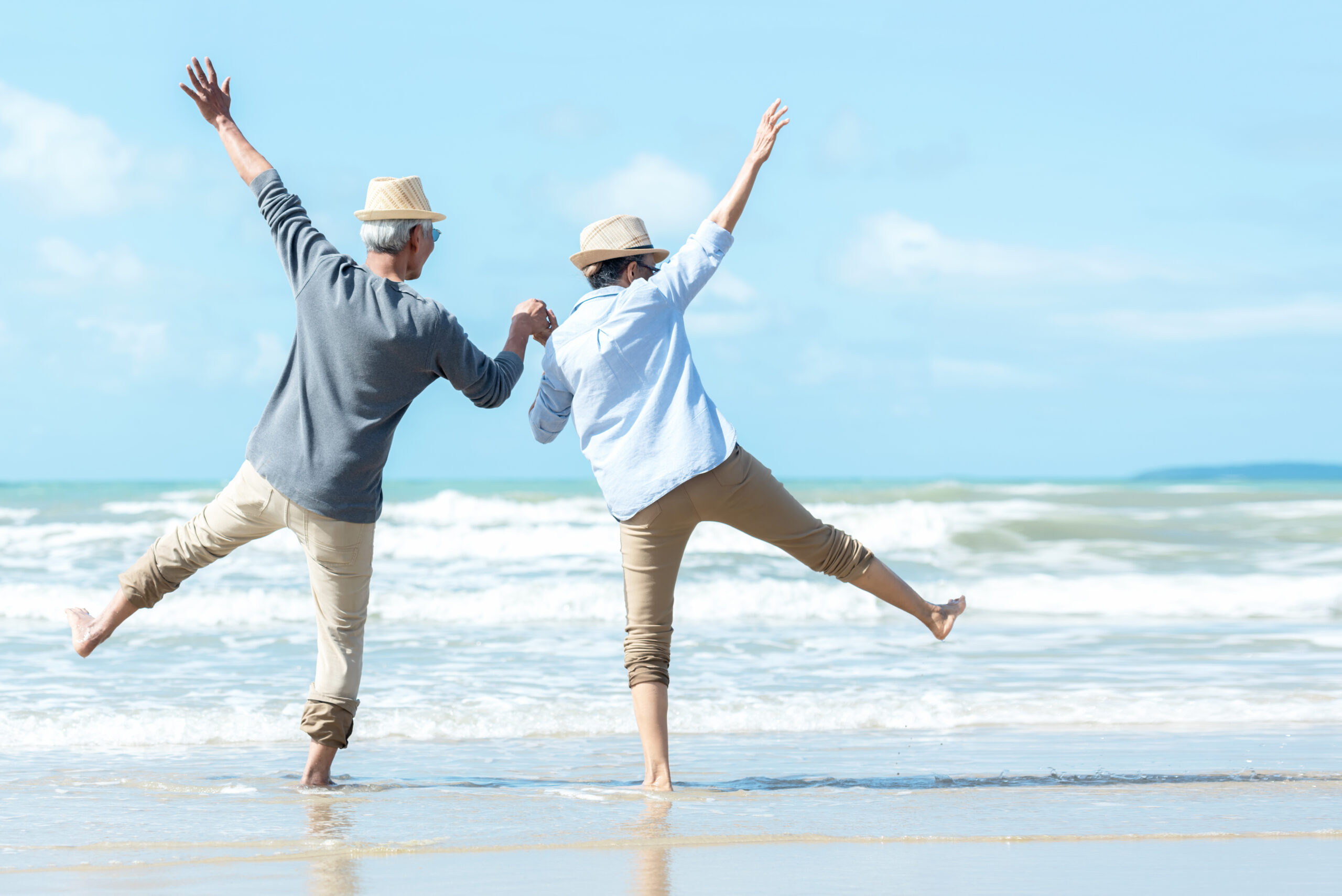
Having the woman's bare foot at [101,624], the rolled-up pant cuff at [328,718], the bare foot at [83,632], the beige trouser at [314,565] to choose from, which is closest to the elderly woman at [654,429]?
the beige trouser at [314,565]

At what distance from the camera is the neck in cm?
409

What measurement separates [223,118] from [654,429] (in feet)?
5.76

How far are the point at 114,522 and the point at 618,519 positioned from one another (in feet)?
53.3

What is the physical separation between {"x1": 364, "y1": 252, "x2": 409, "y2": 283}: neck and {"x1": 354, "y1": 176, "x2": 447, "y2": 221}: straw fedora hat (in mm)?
116

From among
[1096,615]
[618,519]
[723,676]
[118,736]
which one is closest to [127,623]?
[118,736]

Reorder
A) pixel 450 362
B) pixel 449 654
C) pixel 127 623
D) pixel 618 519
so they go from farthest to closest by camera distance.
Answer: pixel 127 623 < pixel 449 654 < pixel 618 519 < pixel 450 362

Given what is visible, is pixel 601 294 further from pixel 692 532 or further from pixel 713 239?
pixel 692 532

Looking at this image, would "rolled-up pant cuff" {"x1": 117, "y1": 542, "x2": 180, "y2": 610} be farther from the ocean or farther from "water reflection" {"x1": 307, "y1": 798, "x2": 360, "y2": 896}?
"water reflection" {"x1": 307, "y1": 798, "x2": 360, "y2": 896}

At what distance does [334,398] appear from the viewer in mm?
3916

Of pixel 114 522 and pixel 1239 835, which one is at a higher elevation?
pixel 114 522

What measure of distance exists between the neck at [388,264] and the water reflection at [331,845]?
1667 mm

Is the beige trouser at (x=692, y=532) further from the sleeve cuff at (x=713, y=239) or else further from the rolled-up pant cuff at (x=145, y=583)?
the rolled-up pant cuff at (x=145, y=583)

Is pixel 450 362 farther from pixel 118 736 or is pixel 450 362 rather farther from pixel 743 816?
pixel 118 736

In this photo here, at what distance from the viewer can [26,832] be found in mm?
3705
